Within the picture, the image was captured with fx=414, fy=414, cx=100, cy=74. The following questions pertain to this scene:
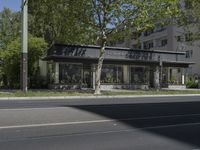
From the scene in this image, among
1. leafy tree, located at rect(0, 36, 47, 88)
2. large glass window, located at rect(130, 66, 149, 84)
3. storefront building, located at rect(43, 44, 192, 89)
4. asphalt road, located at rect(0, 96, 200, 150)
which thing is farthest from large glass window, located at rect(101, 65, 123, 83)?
asphalt road, located at rect(0, 96, 200, 150)

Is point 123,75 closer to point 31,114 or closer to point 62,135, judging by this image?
point 31,114

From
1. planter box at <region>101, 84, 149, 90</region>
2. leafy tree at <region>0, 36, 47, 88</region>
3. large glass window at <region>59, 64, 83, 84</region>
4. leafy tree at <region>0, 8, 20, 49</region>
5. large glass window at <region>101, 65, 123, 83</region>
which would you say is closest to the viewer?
large glass window at <region>59, 64, 83, 84</region>

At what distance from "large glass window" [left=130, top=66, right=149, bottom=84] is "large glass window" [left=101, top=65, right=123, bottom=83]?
1.63 meters

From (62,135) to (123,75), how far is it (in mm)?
36112

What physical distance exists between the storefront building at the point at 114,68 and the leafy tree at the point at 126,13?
26.3 feet

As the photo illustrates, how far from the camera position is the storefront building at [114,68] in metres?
40.9

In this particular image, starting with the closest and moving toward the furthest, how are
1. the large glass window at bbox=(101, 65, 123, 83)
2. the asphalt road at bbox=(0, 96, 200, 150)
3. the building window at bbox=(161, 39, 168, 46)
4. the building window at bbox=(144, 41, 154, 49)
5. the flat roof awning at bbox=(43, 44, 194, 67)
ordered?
the asphalt road at bbox=(0, 96, 200, 150) < the flat roof awning at bbox=(43, 44, 194, 67) < the large glass window at bbox=(101, 65, 123, 83) < the building window at bbox=(161, 39, 168, 46) < the building window at bbox=(144, 41, 154, 49)

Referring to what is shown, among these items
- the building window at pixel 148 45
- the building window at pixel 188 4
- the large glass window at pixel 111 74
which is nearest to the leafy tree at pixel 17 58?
the large glass window at pixel 111 74

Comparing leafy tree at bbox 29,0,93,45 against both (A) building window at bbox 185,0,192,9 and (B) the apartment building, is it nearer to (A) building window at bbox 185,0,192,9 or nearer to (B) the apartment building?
(A) building window at bbox 185,0,192,9

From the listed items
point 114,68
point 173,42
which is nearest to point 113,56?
point 114,68

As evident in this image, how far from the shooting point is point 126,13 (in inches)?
1233

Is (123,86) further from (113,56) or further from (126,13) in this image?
(126,13)

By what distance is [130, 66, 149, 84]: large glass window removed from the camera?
46.6 meters

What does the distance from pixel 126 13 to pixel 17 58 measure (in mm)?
15691
